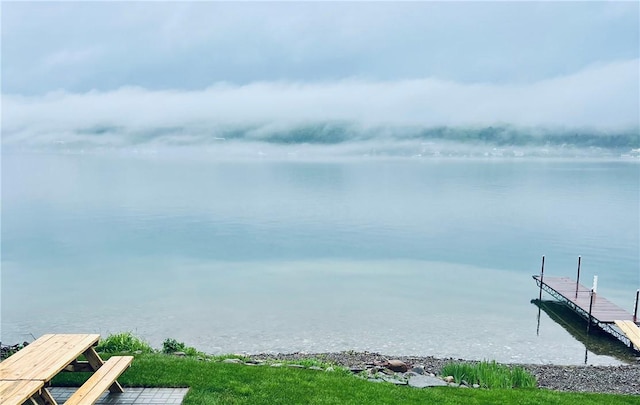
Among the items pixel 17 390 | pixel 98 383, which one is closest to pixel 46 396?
pixel 17 390

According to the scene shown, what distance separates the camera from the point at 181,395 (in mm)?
8344

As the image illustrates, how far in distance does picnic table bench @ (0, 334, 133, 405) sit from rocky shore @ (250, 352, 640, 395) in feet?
15.3

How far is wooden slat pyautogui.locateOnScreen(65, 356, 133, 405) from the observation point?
680cm

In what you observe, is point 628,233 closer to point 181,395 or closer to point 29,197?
point 181,395

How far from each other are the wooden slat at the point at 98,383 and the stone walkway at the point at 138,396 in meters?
0.50

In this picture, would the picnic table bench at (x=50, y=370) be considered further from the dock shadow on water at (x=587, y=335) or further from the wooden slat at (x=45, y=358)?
the dock shadow on water at (x=587, y=335)

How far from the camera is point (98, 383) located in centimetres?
740

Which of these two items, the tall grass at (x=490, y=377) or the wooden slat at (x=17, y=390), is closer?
the wooden slat at (x=17, y=390)

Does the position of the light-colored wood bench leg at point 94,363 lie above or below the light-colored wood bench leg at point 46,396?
below

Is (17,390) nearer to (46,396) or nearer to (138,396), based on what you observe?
(46,396)

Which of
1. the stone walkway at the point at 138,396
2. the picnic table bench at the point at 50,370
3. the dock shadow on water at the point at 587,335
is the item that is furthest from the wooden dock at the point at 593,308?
the picnic table bench at the point at 50,370

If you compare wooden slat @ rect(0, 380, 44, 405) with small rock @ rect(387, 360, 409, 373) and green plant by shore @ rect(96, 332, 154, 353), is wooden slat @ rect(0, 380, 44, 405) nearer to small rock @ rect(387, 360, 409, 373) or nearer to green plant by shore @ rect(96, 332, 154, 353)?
green plant by shore @ rect(96, 332, 154, 353)

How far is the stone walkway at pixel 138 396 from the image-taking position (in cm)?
804

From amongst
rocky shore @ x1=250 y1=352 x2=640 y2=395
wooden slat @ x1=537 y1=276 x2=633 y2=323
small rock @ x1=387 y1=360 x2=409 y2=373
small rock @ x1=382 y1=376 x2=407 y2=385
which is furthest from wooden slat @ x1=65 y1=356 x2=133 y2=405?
wooden slat @ x1=537 y1=276 x2=633 y2=323
